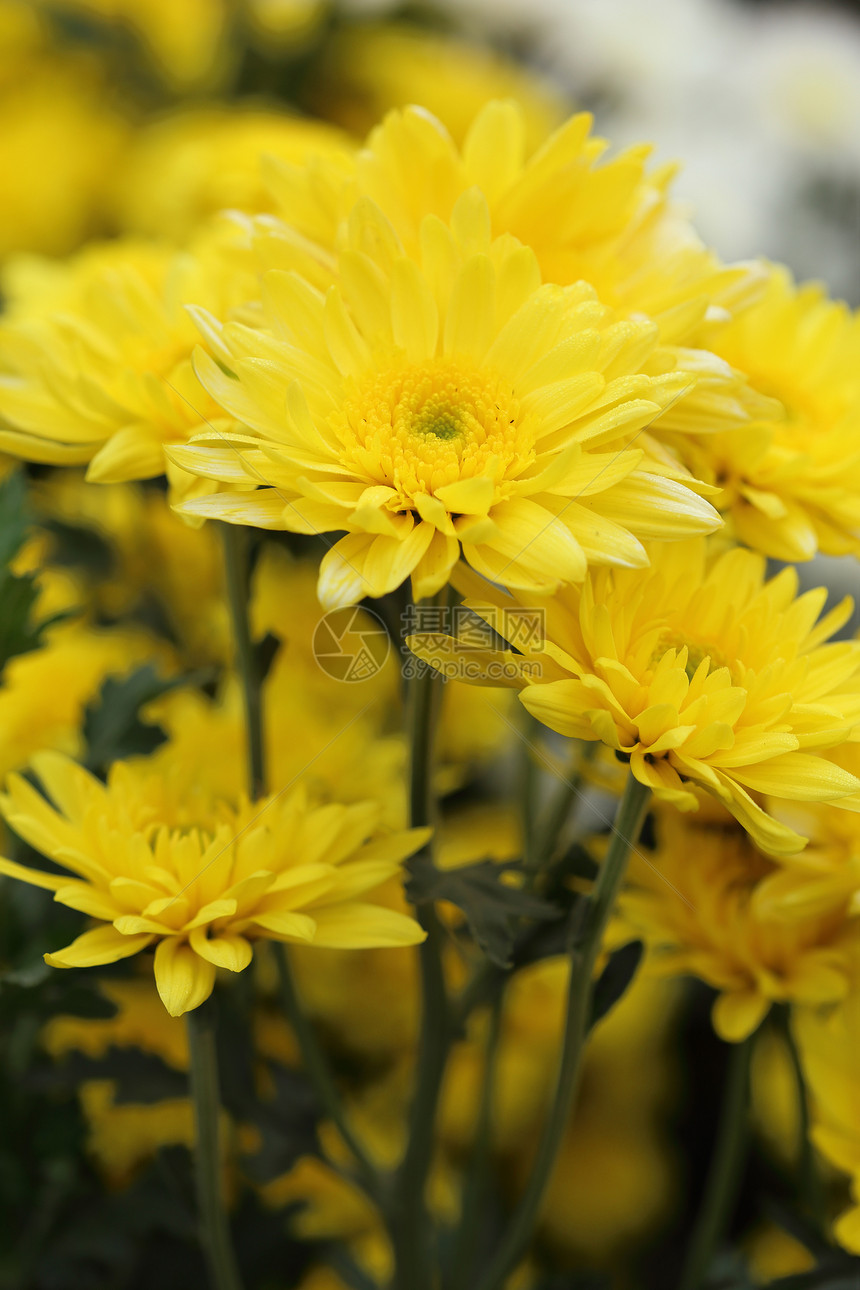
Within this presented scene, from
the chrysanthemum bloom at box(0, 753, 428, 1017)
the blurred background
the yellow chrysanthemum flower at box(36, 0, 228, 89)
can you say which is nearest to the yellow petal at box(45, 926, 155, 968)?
the chrysanthemum bloom at box(0, 753, 428, 1017)

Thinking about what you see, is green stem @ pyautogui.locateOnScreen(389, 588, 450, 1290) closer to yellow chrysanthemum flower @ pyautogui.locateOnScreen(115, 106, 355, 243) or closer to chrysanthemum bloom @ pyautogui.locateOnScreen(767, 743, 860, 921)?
chrysanthemum bloom @ pyautogui.locateOnScreen(767, 743, 860, 921)

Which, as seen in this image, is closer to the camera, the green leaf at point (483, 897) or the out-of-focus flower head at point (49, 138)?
the green leaf at point (483, 897)

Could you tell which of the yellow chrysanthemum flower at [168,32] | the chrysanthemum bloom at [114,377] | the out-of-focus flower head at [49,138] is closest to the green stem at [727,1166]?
the chrysanthemum bloom at [114,377]

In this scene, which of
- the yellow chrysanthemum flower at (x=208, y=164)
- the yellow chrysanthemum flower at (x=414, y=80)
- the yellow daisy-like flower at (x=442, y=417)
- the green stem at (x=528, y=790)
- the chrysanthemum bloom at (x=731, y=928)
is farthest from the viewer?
the yellow chrysanthemum flower at (x=414, y=80)

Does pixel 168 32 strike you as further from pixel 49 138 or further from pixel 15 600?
pixel 15 600

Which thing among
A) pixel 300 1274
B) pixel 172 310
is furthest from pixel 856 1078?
pixel 172 310

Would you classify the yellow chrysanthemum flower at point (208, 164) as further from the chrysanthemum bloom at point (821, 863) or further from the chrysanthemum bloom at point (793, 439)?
the chrysanthemum bloom at point (821, 863)
